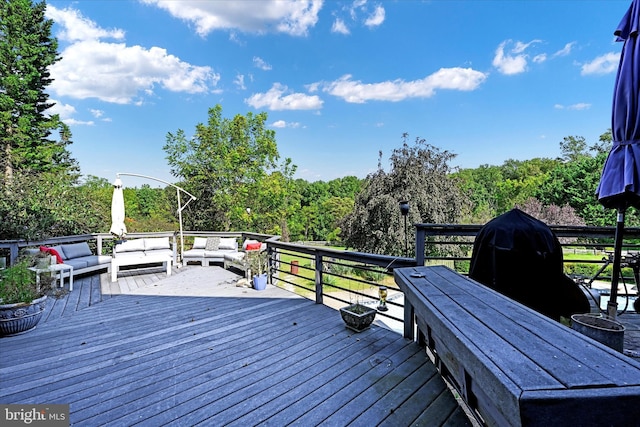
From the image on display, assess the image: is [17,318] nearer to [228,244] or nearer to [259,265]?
[259,265]

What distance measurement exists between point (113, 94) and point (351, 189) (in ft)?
97.6

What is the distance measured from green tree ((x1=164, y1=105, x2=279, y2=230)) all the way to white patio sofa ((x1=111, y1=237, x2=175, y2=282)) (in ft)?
30.1

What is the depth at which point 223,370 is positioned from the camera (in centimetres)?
236

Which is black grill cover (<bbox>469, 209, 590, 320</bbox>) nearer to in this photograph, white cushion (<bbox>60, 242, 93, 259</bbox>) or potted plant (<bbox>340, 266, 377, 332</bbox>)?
potted plant (<bbox>340, 266, 377, 332</bbox>)

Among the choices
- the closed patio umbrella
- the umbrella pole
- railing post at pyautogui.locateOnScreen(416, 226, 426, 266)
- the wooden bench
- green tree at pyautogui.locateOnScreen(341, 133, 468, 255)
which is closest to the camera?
the wooden bench

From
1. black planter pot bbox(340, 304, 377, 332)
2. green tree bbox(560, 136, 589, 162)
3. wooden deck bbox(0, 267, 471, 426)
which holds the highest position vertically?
green tree bbox(560, 136, 589, 162)

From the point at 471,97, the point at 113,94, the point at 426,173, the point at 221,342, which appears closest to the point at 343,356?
the point at 221,342

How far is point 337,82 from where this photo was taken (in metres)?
17.4

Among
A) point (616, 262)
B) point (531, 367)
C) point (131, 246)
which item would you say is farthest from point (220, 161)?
point (531, 367)

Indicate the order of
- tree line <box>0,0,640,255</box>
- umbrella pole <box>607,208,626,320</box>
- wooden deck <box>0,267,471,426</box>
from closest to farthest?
1. wooden deck <box>0,267,471,426</box>
2. umbrella pole <box>607,208,626,320</box>
3. tree line <box>0,0,640,255</box>

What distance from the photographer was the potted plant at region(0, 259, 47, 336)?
3.02 meters

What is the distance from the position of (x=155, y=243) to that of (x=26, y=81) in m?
13.6

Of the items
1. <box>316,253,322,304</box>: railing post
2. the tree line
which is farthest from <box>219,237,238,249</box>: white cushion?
<box>316,253,322,304</box>: railing post

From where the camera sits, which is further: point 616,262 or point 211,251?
point 211,251
